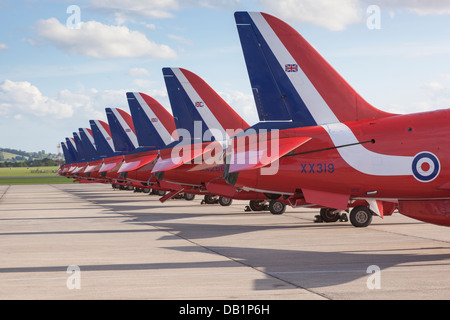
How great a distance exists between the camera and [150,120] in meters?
34.6

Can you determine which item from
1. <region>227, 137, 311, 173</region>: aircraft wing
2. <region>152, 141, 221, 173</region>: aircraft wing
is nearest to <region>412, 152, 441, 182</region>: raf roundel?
<region>227, 137, 311, 173</region>: aircraft wing

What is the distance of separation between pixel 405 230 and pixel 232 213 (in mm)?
9824

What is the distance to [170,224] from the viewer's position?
2411 centimetres

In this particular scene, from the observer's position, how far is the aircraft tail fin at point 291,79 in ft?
54.1

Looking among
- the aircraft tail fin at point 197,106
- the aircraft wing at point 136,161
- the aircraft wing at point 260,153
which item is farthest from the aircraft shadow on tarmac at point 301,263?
the aircraft wing at point 136,161

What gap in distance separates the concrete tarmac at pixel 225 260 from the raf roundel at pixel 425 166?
5.76 feet

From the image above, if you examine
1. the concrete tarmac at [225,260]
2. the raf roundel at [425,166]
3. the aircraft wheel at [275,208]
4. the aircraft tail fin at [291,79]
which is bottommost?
the concrete tarmac at [225,260]

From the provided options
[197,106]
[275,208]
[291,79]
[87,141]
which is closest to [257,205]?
[275,208]

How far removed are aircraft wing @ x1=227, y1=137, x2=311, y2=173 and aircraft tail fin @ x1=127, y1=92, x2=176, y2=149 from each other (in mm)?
18508

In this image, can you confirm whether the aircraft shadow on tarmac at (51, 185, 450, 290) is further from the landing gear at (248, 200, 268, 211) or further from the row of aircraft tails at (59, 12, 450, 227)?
the landing gear at (248, 200, 268, 211)

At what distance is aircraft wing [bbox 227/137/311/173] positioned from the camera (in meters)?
14.7

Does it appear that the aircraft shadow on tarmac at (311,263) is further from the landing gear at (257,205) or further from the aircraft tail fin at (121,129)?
the aircraft tail fin at (121,129)
